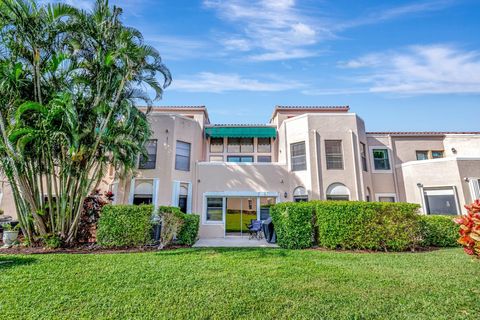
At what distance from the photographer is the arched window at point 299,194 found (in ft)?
66.0

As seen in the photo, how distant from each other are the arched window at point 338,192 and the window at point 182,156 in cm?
1239

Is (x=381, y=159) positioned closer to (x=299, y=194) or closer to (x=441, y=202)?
(x=441, y=202)

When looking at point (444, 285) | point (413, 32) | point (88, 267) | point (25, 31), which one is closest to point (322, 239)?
point (444, 285)

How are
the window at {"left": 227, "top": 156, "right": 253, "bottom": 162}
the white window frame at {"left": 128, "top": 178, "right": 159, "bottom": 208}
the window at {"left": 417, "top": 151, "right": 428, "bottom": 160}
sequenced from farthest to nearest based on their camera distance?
1. the window at {"left": 227, "top": 156, "right": 253, "bottom": 162}
2. the window at {"left": 417, "top": 151, "right": 428, "bottom": 160}
3. the white window frame at {"left": 128, "top": 178, "right": 159, "bottom": 208}

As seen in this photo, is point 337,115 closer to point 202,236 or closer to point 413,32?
point 413,32

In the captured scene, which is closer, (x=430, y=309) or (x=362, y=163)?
(x=430, y=309)

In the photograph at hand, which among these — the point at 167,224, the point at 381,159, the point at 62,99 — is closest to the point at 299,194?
the point at 381,159

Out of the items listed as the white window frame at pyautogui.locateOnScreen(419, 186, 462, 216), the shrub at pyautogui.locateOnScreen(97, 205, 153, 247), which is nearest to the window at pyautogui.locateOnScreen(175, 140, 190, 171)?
the shrub at pyautogui.locateOnScreen(97, 205, 153, 247)

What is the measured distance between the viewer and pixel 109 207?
1258 cm

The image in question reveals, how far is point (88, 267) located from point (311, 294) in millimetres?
7699

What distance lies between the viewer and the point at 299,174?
20.7m

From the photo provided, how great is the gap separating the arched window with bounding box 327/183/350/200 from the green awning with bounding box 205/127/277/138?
8.12 m

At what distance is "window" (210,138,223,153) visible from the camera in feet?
89.2

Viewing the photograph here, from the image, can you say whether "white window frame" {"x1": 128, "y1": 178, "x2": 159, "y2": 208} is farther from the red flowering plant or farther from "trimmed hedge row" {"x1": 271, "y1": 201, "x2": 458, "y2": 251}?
the red flowering plant
